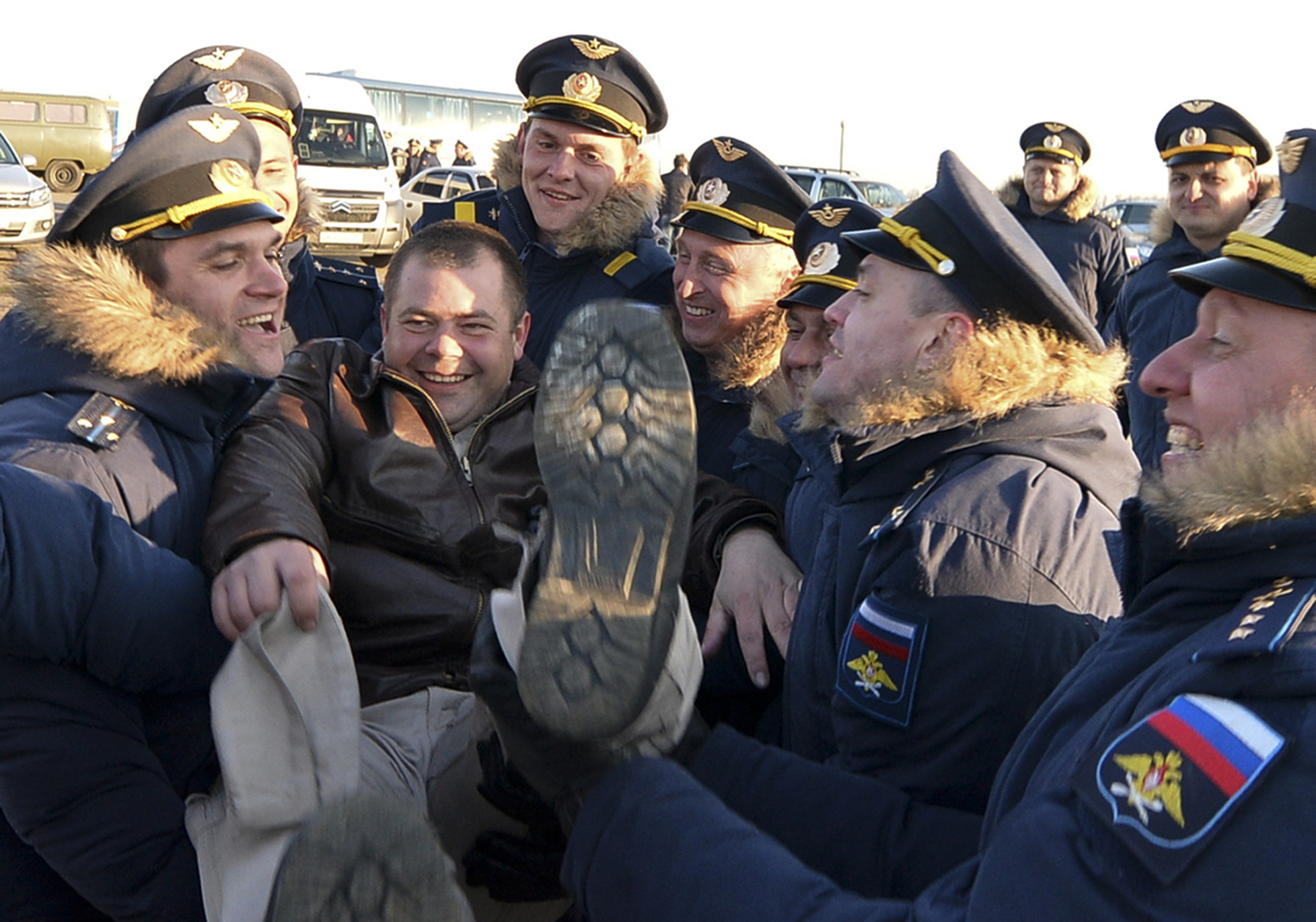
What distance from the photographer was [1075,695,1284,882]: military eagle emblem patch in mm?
1079

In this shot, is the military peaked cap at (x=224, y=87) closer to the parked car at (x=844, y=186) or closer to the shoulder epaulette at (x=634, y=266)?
the shoulder epaulette at (x=634, y=266)

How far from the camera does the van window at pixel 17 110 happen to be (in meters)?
24.2

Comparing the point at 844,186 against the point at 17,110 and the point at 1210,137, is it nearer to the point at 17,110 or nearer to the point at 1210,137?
the point at 1210,137

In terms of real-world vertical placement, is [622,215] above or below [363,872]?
above

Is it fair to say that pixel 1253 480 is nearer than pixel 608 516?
Yes

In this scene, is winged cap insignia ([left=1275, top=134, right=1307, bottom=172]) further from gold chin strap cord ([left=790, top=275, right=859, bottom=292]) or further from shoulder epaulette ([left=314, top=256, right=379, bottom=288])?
shoulder epaulette ([left=314, top=256, right=379, bottom=288])

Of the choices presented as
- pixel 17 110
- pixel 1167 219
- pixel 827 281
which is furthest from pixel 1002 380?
pixel 17 110

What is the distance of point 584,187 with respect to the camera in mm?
3881

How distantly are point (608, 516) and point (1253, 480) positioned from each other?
0.72m

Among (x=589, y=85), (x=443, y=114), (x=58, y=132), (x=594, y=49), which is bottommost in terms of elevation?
(x=589, y=85)

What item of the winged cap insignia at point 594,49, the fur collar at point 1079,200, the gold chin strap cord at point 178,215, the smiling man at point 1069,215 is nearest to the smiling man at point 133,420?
the gold chin strap cord at point 178,215

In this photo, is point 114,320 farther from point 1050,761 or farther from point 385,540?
point 1050,761

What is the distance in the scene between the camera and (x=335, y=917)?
134 cm

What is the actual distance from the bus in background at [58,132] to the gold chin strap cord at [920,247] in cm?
2540
